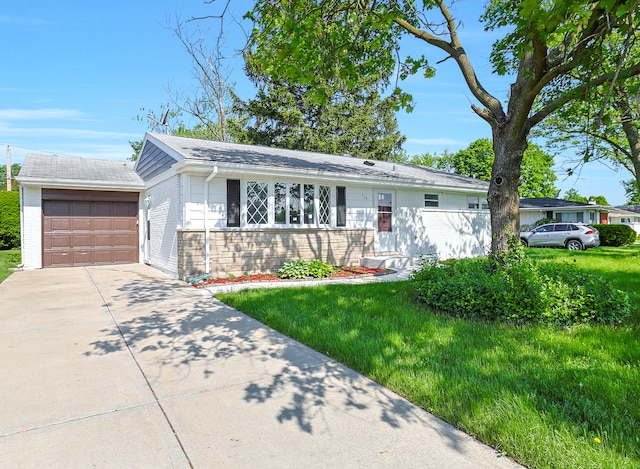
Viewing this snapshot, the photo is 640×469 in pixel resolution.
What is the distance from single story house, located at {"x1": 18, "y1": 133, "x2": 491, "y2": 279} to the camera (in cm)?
928

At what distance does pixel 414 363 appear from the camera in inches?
136

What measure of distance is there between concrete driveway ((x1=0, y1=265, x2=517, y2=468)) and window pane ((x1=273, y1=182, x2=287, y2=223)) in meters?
5.35

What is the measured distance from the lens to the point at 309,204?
10750mm

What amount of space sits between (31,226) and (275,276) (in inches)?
312

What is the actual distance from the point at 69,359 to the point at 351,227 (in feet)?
28.3

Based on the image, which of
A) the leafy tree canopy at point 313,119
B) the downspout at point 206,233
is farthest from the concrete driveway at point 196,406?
the leafy tree canopy at point 313,119

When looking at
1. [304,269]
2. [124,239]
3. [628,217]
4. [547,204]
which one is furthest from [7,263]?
[628,217]

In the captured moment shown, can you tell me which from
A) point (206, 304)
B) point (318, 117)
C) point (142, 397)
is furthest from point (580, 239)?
point (142, 397)

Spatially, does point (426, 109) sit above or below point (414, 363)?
above

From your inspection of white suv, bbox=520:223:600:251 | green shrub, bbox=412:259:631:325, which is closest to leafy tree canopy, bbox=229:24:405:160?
white suv, bbox=520:223:600:251

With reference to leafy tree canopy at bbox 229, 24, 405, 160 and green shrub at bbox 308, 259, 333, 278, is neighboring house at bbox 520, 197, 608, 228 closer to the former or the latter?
leafy tree canopy at bbox 229, 24, 405, 160

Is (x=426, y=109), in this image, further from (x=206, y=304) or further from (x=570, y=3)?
(x=206, y=304)

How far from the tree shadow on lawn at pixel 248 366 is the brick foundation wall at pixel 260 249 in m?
3.10

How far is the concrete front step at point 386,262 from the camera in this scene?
438 inches
